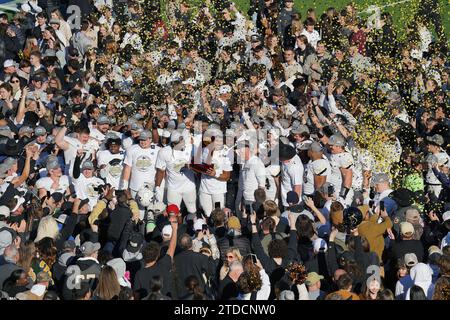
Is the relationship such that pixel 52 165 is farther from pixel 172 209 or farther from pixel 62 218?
pixel 172 209

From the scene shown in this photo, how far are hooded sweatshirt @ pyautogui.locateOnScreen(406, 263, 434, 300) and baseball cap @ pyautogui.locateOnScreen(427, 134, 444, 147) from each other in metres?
4.15

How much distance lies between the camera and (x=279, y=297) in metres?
10.9

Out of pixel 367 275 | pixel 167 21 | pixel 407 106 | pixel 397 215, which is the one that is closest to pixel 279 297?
pixel 367 275

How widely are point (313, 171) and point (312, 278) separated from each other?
356 cm

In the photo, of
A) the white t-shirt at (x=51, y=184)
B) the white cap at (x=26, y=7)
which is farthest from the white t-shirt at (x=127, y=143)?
the white cap at (x=26, y=7)

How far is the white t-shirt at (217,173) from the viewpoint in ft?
48.6

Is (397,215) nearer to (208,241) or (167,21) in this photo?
(208,241)

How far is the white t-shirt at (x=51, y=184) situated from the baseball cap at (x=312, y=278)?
4495mm

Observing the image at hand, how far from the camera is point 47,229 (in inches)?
509

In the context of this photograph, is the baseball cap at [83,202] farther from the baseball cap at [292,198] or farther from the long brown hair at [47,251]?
the baseball cap at [292,198]

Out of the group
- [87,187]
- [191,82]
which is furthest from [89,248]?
[191,82]

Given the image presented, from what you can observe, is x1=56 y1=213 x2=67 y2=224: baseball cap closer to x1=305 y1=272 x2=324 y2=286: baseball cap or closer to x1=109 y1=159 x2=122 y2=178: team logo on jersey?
x1=109 y1=159 x2=122 y2=178: team logo on jersey

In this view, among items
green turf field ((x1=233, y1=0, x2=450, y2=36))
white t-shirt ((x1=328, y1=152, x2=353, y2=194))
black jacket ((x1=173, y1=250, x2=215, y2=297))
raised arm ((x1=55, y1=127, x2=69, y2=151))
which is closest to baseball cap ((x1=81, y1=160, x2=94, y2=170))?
raised arm ((x1=55, y1=127, x2=69, y2=151))

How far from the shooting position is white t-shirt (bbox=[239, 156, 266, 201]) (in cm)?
1470
